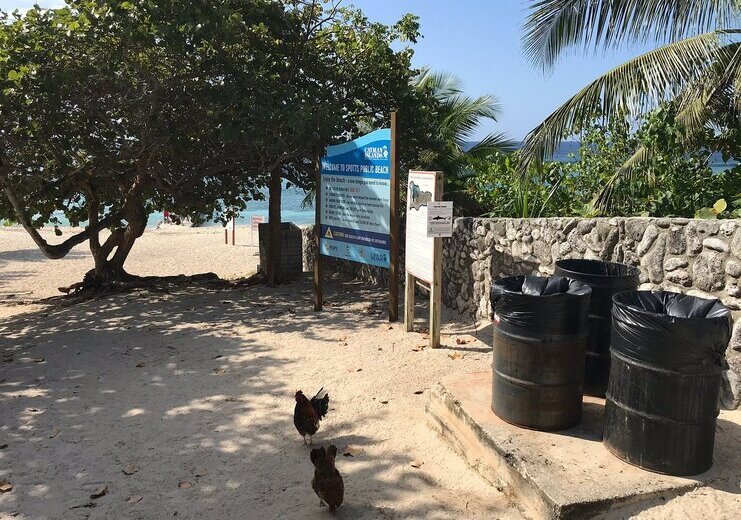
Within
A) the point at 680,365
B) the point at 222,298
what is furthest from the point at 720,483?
the point at 222,298

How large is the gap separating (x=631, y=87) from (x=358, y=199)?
3.52m

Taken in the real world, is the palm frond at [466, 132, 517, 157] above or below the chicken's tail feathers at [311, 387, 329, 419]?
above

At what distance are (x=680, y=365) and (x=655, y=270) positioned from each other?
79.8 inches

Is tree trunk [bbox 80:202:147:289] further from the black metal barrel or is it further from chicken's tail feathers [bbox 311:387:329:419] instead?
the black metal barrel

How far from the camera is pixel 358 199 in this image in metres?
7.80

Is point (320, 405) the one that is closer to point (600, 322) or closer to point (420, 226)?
point (600, 322)

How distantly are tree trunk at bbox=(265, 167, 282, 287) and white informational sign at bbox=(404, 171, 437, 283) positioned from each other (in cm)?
373

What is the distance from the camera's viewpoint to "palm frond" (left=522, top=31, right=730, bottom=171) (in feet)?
23.0

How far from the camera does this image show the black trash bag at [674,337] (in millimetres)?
3162

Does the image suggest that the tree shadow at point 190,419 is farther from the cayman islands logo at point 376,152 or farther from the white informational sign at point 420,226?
the cayman islands logo at point 376,152

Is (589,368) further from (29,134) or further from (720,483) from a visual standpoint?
(29,134)

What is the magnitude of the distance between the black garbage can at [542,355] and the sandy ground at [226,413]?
1.85ft

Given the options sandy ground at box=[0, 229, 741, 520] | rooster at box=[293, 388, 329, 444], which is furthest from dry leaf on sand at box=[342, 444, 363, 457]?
rooster at box=[293, 388, 329, 444]

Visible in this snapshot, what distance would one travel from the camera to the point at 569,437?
3834 millimetres
